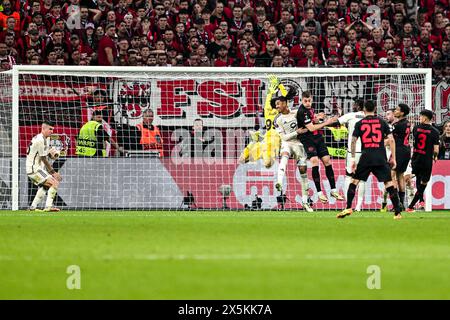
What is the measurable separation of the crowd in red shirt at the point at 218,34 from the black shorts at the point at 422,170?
14.7ft

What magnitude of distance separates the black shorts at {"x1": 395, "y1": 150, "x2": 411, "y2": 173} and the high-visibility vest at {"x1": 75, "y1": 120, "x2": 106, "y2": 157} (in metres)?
6.45

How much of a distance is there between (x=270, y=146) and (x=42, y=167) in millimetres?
5041

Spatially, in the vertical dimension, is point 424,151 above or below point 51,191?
above

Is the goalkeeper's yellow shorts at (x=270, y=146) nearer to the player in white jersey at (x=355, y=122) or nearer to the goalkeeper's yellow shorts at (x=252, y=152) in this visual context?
the goalkeeper's yellow shorts at (x=252, y=152)

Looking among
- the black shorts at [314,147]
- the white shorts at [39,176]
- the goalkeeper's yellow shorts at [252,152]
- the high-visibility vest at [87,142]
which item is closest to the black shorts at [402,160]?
the black shorts at [314,147]

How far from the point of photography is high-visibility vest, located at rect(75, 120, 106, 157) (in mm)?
23094

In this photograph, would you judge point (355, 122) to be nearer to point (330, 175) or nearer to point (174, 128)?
point (330, 175)

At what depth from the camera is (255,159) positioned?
77.1 feet

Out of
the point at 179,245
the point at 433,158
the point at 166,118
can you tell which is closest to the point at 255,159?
the point at 166,118

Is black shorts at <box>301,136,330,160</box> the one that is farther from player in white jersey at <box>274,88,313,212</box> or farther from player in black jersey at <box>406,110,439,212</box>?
player in black jersey at <box>406,110,439,212</box>

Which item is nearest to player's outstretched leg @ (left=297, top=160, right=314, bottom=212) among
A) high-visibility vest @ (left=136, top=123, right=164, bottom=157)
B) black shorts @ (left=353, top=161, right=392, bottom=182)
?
high-visibility vest @ (left=136, top=123, right=164, bottom=157)

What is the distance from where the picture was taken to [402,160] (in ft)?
71.2

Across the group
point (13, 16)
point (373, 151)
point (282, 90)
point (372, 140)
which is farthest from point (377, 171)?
point (13, 16)
